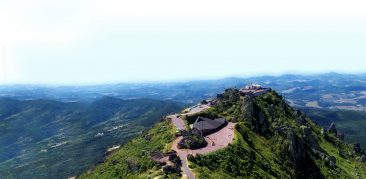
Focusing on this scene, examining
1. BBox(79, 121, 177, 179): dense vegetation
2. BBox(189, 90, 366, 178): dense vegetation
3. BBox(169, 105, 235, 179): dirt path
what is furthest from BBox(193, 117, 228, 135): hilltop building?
BBox(79, 121, 177, 179): dense vegetation

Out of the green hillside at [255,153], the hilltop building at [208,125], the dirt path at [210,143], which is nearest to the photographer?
the dirt path at [210,143]

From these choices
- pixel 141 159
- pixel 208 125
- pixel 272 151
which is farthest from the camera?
pixel 208 125

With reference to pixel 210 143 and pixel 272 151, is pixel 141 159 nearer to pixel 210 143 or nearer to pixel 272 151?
pixel 210 143

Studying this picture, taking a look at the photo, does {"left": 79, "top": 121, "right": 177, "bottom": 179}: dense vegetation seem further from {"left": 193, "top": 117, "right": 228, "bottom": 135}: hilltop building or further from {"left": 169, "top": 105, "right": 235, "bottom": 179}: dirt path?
{"left": 193, "top": 117, "right": 228, "bottom": 135}: hilltop building

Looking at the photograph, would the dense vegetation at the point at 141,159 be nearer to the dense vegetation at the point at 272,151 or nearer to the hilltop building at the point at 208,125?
the hilltop building at the point at 208,125

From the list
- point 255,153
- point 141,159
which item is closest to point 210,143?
point 255,153

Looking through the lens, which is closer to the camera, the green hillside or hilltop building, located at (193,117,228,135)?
the green hillside

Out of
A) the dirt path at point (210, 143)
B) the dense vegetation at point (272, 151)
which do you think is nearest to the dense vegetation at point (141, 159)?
the dirt path at point (210, 143)
